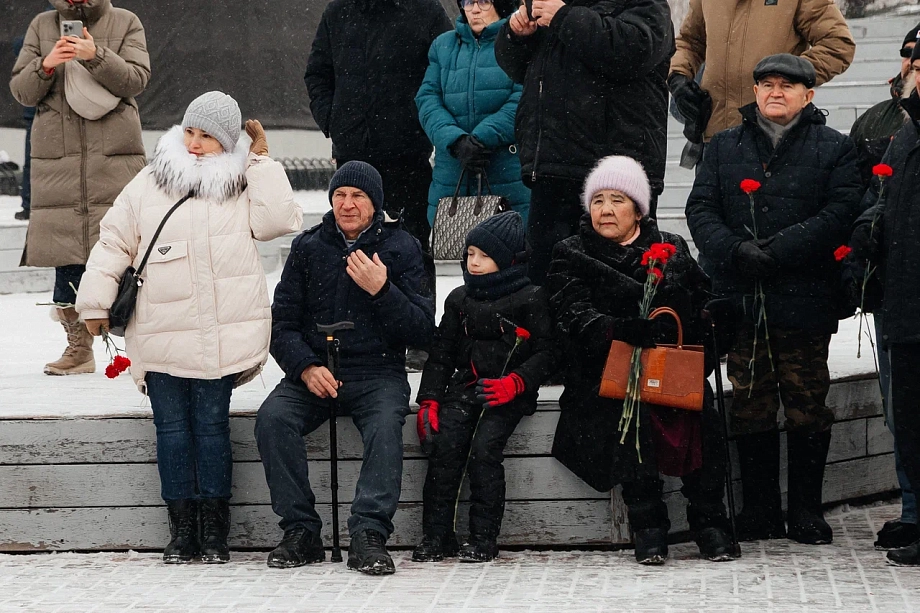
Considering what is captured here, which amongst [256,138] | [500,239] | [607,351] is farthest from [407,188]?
[607,351]

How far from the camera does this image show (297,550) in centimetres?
452

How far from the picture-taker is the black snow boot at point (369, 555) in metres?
4.37

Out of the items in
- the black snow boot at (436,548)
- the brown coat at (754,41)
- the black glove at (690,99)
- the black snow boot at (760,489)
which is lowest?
the black snow boot at (436,548)

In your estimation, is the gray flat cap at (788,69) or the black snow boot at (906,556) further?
the gray flat cap at (788,69)

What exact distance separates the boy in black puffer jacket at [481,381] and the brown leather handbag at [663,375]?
10.5 inches

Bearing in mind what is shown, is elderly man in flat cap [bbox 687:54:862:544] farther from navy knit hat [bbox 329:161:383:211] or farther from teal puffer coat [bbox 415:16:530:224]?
navy knit hat [bbox 329:161:383:211]

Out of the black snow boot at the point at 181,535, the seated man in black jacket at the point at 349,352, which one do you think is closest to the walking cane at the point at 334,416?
the seated man in black jacket at the point at 349,352

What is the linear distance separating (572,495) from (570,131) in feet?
4.13

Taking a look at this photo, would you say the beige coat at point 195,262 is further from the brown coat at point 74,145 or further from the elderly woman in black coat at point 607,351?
the brown coat at point 74,145

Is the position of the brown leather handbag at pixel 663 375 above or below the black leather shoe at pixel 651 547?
above

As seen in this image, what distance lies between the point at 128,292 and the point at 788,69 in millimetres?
2322

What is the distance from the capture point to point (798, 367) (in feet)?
15.5

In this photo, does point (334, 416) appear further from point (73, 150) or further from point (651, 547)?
point (73, 150)

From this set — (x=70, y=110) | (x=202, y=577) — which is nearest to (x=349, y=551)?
(x=202, y=577)
